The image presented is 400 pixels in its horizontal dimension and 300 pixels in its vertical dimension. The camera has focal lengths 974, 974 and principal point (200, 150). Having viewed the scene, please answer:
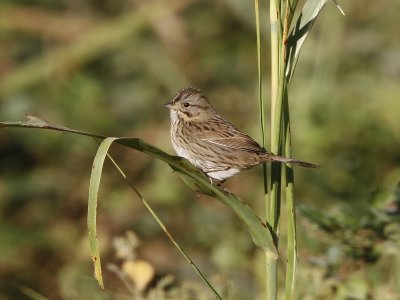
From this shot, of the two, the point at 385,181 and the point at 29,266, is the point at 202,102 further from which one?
the point at 29,266

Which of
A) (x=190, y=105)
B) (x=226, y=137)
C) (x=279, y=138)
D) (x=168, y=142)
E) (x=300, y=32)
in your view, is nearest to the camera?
(x=279, y=138)

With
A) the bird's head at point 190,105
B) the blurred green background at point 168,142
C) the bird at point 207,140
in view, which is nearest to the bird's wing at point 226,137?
the bird at point 207,140

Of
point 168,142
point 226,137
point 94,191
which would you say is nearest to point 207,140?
point 226,137

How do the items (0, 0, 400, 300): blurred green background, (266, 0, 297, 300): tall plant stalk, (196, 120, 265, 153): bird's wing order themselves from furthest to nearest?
1. (196, 120, 265, 153): bird's wing
2. (0, 0, 400, 300): blurred green background
3. (266, 0, 297, 300): tall plant stalk

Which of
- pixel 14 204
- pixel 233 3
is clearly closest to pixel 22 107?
pixel 14 204

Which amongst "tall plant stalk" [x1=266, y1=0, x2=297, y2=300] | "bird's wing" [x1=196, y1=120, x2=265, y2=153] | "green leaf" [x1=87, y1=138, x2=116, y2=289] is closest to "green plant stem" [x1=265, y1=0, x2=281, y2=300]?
"tall plant stalk" [x1=266, y1=0, x2=297, y2=300]

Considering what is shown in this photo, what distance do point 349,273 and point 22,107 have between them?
3874mm

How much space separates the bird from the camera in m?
4.25

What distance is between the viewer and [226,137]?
442 cm

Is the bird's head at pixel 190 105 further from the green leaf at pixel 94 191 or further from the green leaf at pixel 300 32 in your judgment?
the green leaf at pixel 94 191

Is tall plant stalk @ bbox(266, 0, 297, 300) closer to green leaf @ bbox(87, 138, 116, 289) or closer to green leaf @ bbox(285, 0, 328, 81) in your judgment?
green leaf @ bbox(285, 0, 328, 81)

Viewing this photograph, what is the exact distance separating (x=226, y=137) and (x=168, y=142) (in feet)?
8.18

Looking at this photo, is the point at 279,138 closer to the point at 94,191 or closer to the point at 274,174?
the point at 274,174

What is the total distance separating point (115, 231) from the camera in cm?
632
